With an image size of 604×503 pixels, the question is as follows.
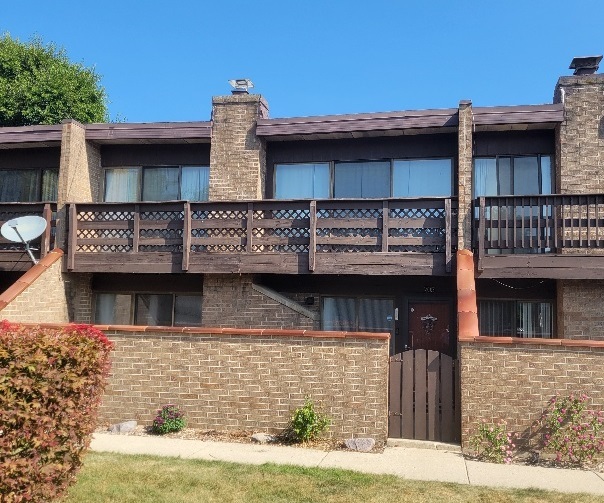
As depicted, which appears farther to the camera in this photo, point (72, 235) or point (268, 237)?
point (72, 235)

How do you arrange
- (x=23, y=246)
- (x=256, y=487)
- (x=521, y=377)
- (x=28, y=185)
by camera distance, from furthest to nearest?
(x=28, y=185)
(x=23, y=246)
(x=521, y=377)
(x=256, y=487)

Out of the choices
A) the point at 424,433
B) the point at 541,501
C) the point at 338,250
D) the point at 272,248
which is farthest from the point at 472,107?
the point at 541,501

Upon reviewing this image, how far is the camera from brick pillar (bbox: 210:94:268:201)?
45.8ft

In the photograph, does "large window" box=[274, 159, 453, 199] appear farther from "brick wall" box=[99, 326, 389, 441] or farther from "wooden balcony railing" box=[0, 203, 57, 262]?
"brick wall" box=[99, 326, 389, 441]

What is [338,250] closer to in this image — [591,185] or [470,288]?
[470,288]

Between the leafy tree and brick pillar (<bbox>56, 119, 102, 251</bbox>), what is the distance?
14.2m

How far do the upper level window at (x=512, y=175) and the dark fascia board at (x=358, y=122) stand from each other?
4.87ft

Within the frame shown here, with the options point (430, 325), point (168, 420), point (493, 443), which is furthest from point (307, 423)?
point (430, 325)

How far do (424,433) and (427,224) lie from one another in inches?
177

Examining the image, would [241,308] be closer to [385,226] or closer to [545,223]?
[385,226]

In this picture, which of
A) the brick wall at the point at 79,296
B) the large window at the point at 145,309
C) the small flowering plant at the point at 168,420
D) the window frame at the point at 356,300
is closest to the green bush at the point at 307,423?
the small flowering plant at the point at 168,420

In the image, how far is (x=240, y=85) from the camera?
14406mm

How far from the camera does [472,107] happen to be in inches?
506

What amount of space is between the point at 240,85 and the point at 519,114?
616cm
